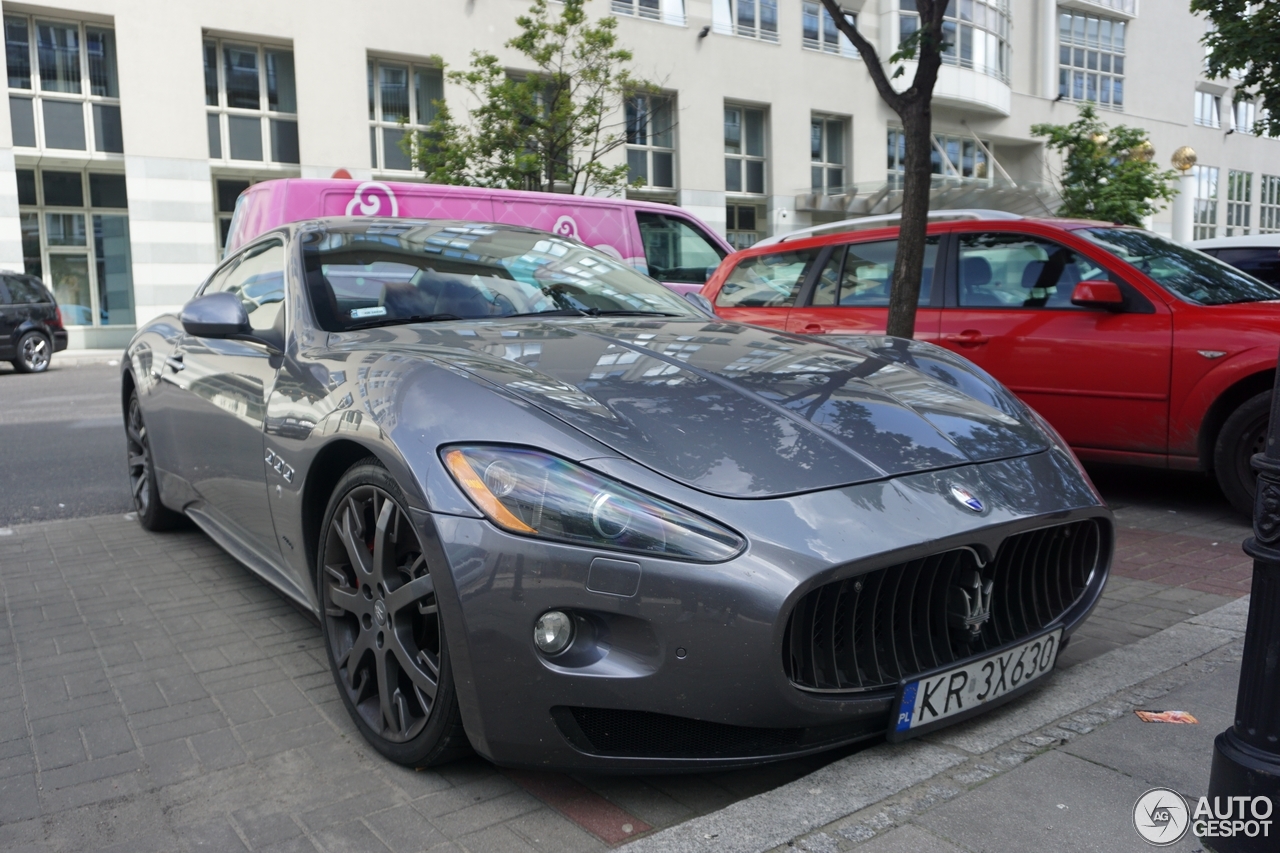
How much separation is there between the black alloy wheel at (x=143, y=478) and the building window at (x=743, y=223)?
27413 millimetres

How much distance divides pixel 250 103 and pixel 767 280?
2061 centimetres

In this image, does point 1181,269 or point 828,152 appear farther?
point 828,152

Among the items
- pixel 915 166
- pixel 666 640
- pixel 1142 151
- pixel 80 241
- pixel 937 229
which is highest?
pixel 1142 151

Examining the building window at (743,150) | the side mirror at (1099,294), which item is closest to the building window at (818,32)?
the building window at (743,150)

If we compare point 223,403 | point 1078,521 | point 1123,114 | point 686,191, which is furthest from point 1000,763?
point 1123,114

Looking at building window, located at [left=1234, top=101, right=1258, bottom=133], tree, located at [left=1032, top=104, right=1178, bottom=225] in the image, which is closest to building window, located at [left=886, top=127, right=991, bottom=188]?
tree, located at [left=1032, top=104, right=1178, bottom=225]

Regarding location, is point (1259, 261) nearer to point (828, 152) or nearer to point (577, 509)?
point (577, 509)

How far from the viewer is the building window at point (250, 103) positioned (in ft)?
79.2

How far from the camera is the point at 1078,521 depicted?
2842mm

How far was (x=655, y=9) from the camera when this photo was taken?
98.0ft

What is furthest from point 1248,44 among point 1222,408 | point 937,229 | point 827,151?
point 827,151

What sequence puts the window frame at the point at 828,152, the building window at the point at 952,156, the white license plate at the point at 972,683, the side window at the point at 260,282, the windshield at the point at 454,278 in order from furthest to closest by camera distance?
the building window at the point at 952,156
the window frame at the point at 828,152
the side window at the point at 260,282
the windshield at the point at 454,278
the white license plate at the point at 972,683

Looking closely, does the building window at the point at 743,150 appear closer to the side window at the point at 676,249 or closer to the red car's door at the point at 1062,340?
the side window at the point at 676,249

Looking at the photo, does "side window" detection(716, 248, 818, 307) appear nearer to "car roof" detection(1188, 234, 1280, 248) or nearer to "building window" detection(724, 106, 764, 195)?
"car roof" detection(1188, 234, 1280, 248)
